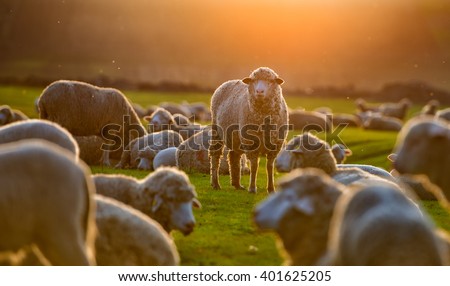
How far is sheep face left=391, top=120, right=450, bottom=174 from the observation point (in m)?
7.73

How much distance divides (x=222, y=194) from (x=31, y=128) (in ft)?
18.1

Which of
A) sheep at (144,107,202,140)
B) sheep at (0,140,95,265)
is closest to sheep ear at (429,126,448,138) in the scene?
sheep at (0,140,95,265)

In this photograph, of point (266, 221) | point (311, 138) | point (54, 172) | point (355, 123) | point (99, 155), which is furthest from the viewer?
point (355, 123)

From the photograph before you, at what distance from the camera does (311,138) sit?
38.0ft

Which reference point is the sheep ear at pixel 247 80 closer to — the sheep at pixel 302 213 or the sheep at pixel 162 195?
the sheep at pixel 162 195

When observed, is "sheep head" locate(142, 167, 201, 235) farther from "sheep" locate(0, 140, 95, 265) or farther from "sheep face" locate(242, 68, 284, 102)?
"sheep face" locate(242, 68, 284, 102)

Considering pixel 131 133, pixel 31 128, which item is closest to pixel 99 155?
pixel 131 133

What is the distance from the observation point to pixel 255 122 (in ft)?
46.0

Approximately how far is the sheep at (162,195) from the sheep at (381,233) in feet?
8.80

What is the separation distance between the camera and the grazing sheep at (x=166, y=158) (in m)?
16.7

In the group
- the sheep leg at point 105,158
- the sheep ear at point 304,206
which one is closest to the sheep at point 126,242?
the sheep ear at point 304,206

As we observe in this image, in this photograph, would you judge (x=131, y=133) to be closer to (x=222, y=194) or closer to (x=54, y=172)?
(x=222, y=194)

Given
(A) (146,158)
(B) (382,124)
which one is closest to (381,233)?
(A) (146,158)

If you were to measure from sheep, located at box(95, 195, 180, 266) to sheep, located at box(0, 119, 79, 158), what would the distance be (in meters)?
1.51
